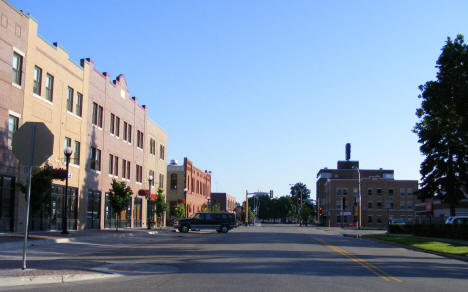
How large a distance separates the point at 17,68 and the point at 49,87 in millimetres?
3953

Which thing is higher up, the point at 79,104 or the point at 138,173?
the point at 79,104

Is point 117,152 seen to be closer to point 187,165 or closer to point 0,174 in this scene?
point 0,174

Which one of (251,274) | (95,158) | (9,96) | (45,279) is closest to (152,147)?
(95,158)

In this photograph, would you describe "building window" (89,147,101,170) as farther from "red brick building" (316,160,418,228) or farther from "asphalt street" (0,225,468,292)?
"red brick building" (316,160,418,228)

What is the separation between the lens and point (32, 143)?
12250 millimetres

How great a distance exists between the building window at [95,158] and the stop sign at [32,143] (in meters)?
27.0

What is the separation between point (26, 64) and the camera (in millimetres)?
28828

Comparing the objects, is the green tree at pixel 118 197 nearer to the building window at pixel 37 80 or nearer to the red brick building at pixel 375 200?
the building window at pixel 37 80

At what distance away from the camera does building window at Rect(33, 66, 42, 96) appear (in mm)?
30300

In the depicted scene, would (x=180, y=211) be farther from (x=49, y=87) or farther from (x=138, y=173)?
(x=49, y=87)

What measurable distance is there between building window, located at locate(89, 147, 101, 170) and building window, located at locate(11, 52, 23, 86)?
1134 centimetres

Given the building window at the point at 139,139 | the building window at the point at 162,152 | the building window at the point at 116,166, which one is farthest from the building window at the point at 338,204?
the building window at the point at 116,166

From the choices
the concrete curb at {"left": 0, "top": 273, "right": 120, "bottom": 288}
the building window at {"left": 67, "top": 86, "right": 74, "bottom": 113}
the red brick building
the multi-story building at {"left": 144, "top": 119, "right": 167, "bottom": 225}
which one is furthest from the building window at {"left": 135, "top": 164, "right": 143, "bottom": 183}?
the red brick building

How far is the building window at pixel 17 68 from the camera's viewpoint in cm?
2791
